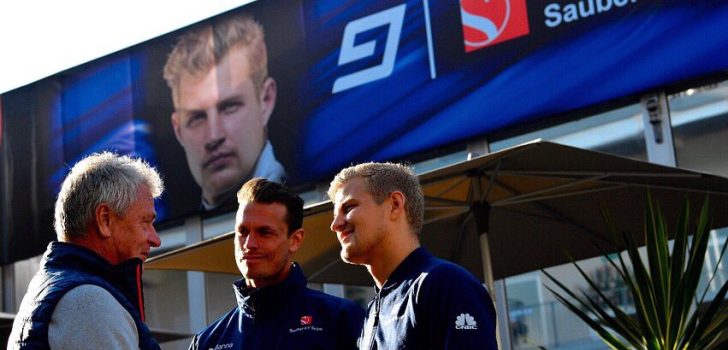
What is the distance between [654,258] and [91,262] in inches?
141

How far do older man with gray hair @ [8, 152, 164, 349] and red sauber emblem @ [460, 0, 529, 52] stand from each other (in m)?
7.40

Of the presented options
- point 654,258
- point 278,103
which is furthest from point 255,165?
point 654,258

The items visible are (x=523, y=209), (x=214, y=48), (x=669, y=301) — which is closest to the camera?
(x=669, y=301)

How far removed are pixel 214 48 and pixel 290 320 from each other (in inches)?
346

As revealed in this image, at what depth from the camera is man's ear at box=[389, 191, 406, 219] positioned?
3606 mm

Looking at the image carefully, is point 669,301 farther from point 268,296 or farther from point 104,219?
point 104,219

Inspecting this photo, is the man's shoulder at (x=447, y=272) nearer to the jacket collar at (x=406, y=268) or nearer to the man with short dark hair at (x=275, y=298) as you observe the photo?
the jacket collar at (x=406, y=268)

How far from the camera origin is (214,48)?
12336 millimetres

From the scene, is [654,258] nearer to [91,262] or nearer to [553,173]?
[553,173]

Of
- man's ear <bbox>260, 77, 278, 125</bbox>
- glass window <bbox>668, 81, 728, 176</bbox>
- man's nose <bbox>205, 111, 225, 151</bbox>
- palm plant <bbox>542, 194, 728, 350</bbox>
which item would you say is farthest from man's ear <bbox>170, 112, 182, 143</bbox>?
palm plant <bbox>542, 194, 728, 350</bbox>

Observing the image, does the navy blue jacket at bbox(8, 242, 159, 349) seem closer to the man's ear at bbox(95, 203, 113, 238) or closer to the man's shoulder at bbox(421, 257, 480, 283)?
the man's ear at bbox(95, 203, 113, 238)

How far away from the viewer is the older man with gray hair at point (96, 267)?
2643 mm

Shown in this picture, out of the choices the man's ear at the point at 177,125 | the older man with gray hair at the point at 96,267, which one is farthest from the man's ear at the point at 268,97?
the older man with gray hair at the point at 96,267

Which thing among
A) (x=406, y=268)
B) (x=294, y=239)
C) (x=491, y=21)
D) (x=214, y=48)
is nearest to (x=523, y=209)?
(x=491, y=21)
